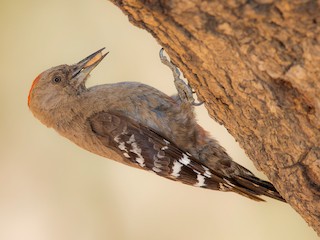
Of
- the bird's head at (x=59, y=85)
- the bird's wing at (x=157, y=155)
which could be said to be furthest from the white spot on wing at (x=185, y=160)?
the bird's head at (x=59, y=85)

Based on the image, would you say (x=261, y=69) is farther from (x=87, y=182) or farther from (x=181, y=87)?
(x=87, y=182)

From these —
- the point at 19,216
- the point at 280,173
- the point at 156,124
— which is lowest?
the point at 19,216

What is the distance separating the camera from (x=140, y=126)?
4.68 metres

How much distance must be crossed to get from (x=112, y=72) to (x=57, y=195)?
162 centimetres

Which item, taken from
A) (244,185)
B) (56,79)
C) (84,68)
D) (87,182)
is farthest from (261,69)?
(87,182)

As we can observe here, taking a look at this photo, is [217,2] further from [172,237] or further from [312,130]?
[172,237]

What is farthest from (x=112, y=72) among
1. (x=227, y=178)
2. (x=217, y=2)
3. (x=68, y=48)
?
(x=217, y=2)

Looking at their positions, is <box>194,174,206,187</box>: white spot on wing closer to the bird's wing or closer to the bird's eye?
the bird's wing

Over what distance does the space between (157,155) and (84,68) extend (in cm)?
98

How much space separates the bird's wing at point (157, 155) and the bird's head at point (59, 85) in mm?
327

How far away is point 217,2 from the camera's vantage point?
8.96ft

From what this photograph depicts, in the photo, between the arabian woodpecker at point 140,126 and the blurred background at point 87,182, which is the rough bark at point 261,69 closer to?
the arabian woodpecker at point 140,126

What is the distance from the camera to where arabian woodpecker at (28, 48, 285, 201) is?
4555 millimetres

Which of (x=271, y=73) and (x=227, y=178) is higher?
(x=271, y=73)
